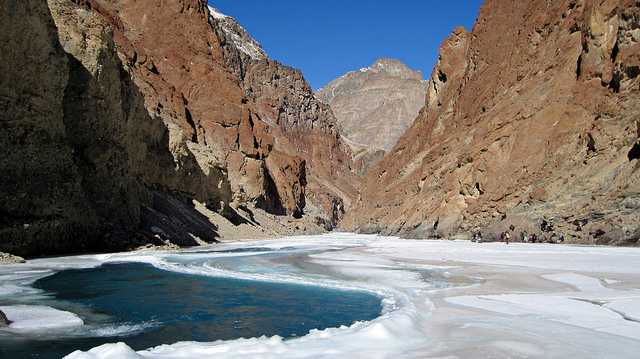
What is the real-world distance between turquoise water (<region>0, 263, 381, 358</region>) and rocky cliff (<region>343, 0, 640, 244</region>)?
1988 centimetres

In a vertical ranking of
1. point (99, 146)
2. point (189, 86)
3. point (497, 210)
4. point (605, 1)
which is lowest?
point (497, 210)

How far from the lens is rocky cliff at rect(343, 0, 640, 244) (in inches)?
1214

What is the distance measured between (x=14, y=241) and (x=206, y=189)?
34.8 m

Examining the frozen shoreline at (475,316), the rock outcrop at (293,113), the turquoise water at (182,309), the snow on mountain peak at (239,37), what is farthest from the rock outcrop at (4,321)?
the snow on mountain peak at (239,37)

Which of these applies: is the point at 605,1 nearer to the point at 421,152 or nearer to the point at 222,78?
the point at 421,152

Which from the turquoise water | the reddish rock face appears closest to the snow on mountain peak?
the reddish rock face

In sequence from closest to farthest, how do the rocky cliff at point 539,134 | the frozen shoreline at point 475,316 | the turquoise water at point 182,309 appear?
the frozen shoreline at point 475,316 → the turquoise water at point 182,309 → the rocky cliff at point 539,134

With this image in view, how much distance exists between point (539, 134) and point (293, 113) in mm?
131740

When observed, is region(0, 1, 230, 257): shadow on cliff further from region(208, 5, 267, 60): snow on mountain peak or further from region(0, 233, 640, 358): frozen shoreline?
region(208, 5, 267, 60): snow on mountain peak

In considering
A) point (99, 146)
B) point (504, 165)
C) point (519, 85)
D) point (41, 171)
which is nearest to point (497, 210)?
point (504, 165)

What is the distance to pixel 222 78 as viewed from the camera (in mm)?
88875

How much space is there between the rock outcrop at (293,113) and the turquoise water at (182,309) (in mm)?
134927

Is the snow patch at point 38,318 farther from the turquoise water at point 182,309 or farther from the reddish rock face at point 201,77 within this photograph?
the reddish rock face at point 201,77

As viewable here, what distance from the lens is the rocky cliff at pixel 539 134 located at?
30.8 m
